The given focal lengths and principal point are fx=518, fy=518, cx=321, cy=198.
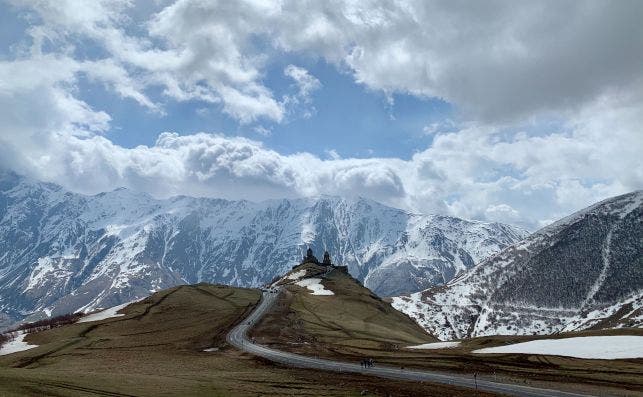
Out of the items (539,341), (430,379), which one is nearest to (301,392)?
(430,379)

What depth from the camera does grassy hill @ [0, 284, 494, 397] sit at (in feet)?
178

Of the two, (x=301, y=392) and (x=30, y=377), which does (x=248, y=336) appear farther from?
(x=30, y=377)

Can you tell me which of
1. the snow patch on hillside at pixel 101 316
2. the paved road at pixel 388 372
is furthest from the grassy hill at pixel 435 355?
the snow patch on hillside at pixel 101 316

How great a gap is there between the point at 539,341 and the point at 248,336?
69.3m

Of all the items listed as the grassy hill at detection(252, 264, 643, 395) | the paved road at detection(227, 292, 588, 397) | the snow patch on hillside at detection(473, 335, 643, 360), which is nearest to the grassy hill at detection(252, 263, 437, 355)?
the grassy hill at detection(252, 264, 643, 395)

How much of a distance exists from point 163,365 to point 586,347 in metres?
79.9

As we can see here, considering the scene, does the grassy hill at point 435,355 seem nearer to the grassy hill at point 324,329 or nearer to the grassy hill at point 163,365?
the grassy hill at point 324,329

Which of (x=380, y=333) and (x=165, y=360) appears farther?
(x=380, y=333)

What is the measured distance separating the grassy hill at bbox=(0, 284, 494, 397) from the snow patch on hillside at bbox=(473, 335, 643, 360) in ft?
135

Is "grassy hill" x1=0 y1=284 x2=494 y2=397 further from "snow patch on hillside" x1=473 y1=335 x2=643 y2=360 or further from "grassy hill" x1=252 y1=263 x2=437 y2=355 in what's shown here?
"snow patch on hillside" x1=473 y1=335 x2=643 y2=360

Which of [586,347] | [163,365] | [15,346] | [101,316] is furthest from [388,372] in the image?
[101,316]

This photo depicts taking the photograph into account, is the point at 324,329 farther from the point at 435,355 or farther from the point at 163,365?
the point at 163,365

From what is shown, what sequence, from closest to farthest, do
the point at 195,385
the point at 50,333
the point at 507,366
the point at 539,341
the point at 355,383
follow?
the point at 195,385 → the point at 355,383 → the point at 507,366 → the point at 539,341 → the point at 50,333

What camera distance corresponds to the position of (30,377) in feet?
168
